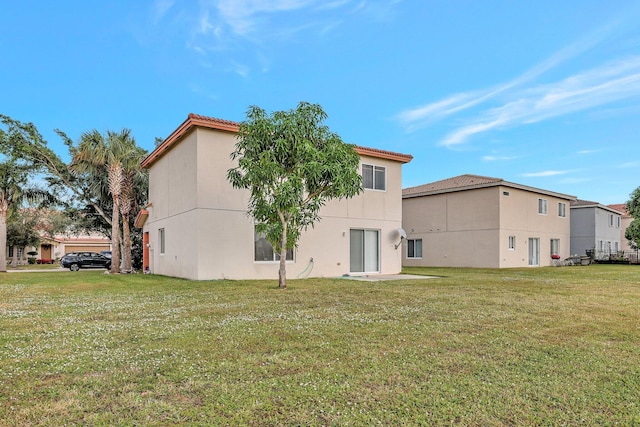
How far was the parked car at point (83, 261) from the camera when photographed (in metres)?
26.3

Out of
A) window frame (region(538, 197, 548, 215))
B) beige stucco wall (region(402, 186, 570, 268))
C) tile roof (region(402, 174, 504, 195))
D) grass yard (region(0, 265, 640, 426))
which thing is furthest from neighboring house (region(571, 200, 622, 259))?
grass yard (region(0, 265, 640, 426))

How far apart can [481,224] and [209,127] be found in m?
18.8

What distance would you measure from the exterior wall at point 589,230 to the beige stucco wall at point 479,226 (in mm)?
5012

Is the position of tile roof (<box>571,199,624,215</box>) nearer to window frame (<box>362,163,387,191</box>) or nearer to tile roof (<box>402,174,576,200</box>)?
tile roof (<box>402,174,576,200</box>)

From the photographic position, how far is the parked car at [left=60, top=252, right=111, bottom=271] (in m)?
26.3

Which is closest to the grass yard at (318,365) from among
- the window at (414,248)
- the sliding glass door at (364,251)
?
the sliding glass door at (364,251)

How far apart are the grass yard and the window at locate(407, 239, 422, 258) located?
2048 centimetres

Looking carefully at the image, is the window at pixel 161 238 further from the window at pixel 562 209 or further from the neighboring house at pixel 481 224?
the window at pixel 562 209

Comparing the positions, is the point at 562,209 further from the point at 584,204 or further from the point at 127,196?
the point at 127,196

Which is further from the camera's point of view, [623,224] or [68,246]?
[68,246]

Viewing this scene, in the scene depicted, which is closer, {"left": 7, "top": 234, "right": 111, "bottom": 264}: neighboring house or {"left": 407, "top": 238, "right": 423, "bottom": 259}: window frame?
{"left": 407, "top": 238, "right": 423, "bottom": 259}: window frame

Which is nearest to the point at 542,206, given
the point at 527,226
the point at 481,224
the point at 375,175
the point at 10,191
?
the point at 527,226

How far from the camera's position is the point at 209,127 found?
13.9 m

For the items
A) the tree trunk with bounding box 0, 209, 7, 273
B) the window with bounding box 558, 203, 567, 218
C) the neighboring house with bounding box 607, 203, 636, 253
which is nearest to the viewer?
the tree trunk with bounding box 0, 209, 7, 273
